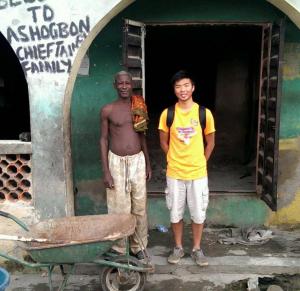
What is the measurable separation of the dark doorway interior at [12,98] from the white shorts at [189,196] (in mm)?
4752

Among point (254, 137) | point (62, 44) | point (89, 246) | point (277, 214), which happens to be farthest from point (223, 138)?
point (89, 246)

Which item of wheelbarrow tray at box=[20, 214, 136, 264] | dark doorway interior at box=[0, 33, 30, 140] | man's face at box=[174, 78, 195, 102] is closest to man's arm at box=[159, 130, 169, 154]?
man's face at box=[174, 78, 195, 102]

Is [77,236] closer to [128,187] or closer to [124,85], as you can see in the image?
[128,187]

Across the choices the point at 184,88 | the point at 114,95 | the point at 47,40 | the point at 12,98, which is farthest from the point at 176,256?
the point at 12,98

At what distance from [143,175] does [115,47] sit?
6.28 feet

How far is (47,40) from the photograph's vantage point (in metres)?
4.18

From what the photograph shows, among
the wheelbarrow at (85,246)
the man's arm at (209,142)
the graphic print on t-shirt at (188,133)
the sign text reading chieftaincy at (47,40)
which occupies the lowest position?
the wheelbarrow at (85,246)

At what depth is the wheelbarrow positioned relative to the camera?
3266mm

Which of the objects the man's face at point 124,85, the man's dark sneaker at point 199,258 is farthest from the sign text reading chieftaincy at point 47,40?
the man's dark sneaker at point 199,258

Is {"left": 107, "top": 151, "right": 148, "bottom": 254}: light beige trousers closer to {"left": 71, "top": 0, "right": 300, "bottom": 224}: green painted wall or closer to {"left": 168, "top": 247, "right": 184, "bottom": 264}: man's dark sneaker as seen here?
{"left": 168, "top": 247, "right": 184, "bottom": 264}: man's dark sneaker

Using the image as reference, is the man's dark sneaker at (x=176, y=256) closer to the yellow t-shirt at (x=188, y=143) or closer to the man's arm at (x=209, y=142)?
the yellow t-shirt at (x=188, y=143)

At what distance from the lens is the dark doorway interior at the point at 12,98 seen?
8.27 m

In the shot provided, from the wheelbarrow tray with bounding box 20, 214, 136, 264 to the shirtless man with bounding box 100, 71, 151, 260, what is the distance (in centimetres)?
49

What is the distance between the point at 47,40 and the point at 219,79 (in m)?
5.91
